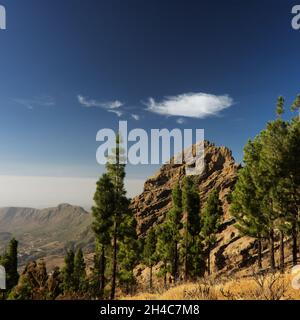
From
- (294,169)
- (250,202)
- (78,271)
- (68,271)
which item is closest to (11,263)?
(68,271)

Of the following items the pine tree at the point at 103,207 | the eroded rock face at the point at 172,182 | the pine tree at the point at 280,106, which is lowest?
the pine tree at the point at 103,207

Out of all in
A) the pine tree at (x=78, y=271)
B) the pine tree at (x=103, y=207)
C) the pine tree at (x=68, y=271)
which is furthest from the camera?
the pine tree at (x=68, y=271)

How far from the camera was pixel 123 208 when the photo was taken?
94.2ft

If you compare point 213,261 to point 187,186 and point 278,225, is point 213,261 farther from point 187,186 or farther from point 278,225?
point 278,225

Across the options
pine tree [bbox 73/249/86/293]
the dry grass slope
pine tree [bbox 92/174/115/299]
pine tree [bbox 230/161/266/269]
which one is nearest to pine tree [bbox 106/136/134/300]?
pine tree [bbox 92/174/115/299]

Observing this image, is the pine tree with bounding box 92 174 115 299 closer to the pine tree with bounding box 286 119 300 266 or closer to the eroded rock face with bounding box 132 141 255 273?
the pine tree with bounding box 286 119 300 266

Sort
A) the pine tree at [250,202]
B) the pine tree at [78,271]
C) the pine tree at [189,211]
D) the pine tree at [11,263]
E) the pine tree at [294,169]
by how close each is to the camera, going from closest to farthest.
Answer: the pine tree at [294,169], the pine tree at [250,202], the pine tree at [189,211], the pine tree at [11,263], the pine tree at [78,271]

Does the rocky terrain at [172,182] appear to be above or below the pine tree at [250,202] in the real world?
above

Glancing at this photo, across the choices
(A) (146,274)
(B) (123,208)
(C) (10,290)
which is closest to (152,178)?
(A) (146,274)

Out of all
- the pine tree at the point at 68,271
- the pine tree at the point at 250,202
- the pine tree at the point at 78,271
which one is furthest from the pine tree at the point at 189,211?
the pine tree at the point at 68,271

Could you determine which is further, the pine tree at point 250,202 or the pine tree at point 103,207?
the pine tree at point 103,207

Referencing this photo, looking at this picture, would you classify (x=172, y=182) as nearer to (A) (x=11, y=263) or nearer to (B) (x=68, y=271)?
(B) (x=68, y=271)

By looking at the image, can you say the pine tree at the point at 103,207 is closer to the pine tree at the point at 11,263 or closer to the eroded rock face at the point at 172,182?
the pine tree at the point at 11,263
